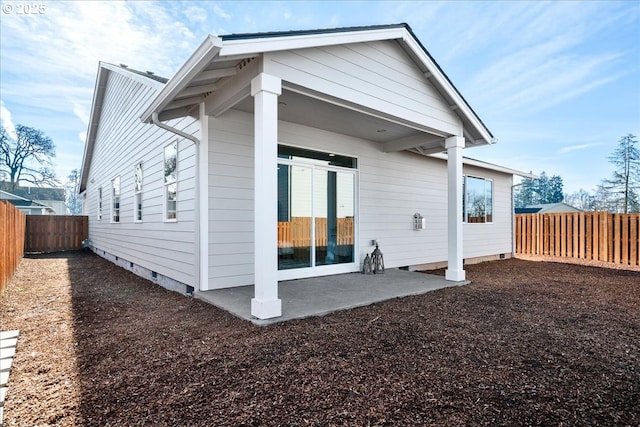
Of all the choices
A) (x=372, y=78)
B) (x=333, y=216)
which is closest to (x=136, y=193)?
(x=333, y=216)

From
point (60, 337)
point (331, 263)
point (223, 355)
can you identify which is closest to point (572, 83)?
point (331, 263)

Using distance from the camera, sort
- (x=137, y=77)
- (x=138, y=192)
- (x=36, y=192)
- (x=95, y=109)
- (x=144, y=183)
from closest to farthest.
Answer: (x=137, y=77)
(x=144, y=183)
(x=138, y=192)
(x=95, y=109)
(x=36, y=192)

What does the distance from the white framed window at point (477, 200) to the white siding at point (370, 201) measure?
21cm

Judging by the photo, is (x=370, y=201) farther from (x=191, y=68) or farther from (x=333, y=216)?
(x=191, y=68)

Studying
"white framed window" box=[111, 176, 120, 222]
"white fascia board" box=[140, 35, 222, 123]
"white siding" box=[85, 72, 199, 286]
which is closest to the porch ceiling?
"white fascia board" box=[140, 35, 222, 123]

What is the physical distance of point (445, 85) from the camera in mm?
5773

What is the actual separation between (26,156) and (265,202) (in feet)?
106

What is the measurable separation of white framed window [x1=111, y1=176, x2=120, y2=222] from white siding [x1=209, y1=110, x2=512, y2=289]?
6.60m

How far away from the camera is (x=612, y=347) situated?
10.3 ft

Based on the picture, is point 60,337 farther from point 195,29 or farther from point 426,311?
point 195,29

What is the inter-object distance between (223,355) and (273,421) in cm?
112

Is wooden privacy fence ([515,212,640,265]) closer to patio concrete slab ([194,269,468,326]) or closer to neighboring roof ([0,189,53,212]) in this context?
patio concrete slab ([194,269,468,326])

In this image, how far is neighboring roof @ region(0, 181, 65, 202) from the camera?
25141 mm

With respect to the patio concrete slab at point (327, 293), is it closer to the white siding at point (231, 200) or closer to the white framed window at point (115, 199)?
the white siding at point (231, 200)
